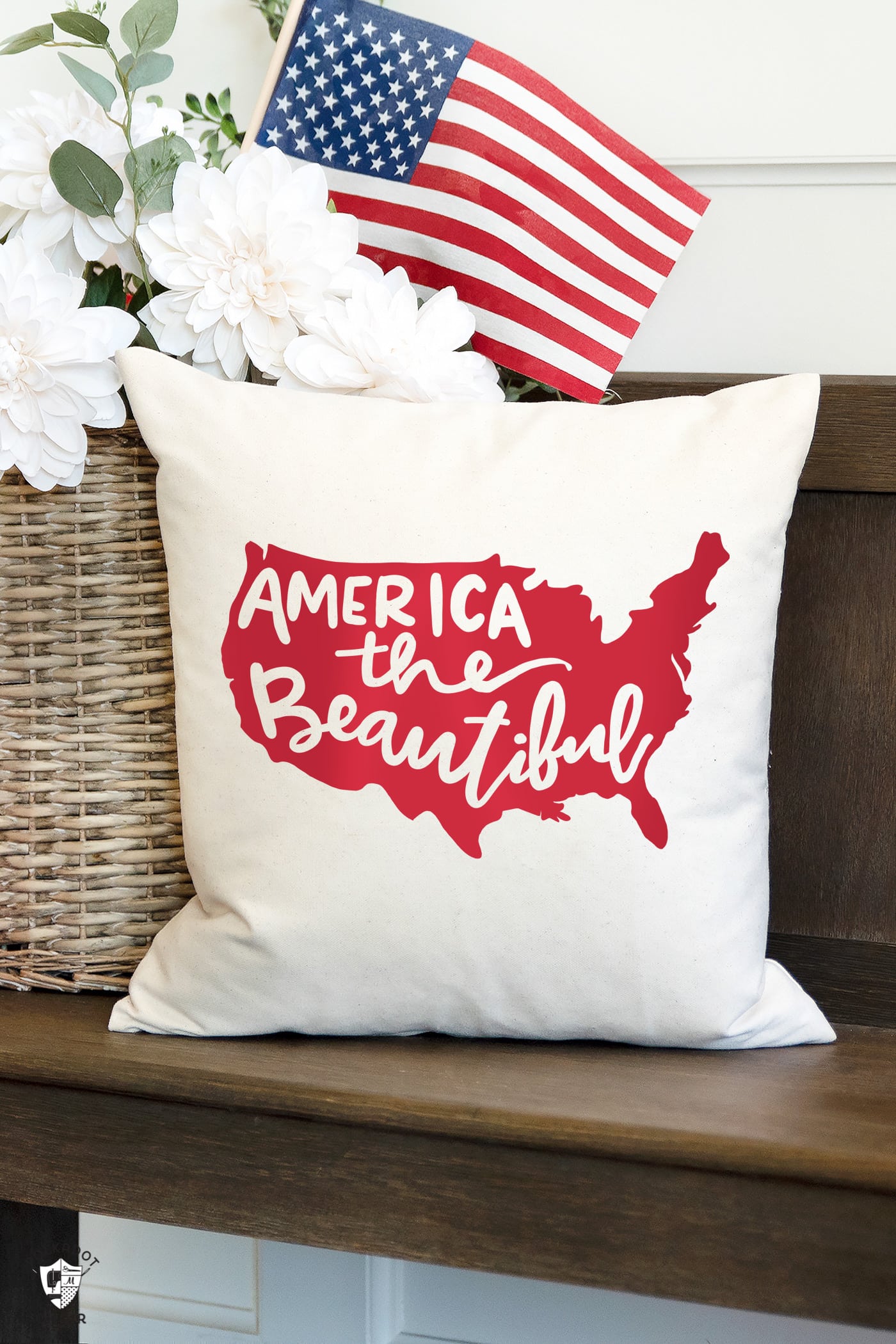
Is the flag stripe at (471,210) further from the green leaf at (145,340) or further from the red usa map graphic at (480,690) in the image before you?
the red usa map graphic at (480,690)

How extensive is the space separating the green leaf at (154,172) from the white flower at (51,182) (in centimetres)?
3

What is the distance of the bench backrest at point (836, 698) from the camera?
3.14ft

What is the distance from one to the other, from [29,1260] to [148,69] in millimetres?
924

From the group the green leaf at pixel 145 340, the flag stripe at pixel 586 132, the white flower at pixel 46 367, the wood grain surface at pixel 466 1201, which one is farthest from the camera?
the flag stripe at pixel 586 132

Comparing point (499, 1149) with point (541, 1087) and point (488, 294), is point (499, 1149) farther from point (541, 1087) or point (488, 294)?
point (488, 294)

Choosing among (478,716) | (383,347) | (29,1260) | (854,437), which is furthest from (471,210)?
(29,1260)

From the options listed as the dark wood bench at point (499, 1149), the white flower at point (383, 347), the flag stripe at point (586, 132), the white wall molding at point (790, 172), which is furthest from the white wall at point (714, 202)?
the dark wood bench at point (499, 1149)

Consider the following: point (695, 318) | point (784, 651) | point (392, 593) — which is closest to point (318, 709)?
point (392, 593)

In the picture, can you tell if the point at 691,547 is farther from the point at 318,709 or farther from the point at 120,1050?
the point at 120,1050

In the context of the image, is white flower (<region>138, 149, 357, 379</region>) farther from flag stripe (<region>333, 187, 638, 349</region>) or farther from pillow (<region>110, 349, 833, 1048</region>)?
flag stripe (<region>333, 187, 638, 349</region>)

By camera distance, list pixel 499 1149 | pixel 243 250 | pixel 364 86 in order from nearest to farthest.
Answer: pixel 499 1149, pixel 243 250, pixel 364 86

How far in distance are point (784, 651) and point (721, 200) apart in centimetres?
43

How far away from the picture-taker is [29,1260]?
0.91m

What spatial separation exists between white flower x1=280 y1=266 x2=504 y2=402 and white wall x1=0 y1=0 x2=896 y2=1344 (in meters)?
0.38
